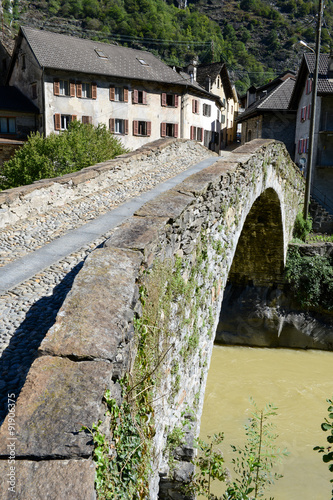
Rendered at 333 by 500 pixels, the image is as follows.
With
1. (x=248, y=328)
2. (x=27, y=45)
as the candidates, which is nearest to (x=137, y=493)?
(x=248, y=328)

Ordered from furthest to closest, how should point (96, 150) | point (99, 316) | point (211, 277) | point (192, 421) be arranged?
point (96, 150)
point (211, 277)
point (192, 421)
point (99, 316)

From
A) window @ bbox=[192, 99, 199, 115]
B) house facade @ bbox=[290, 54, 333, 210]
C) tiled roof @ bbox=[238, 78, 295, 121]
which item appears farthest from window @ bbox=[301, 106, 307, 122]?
window @ bbox=[192, 99, 199, 115]

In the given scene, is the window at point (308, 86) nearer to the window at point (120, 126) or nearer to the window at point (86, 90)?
the window at point (120, 126)

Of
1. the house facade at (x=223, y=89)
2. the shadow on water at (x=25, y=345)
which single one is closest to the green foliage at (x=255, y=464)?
the shadow on water at (x=25, y=345)

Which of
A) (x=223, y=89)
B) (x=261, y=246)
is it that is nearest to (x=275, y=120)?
(x=223, y=89)

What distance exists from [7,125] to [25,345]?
26.1 metres

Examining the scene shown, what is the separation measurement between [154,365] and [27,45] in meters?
28.2

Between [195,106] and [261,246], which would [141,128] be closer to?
[195,106]

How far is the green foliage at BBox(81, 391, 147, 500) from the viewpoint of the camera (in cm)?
221

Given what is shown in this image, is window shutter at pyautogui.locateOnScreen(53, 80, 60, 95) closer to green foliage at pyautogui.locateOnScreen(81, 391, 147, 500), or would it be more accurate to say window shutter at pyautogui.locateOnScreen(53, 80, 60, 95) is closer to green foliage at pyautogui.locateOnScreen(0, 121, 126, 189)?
green foliage at pyautogui.locateOnScreen(0, 121, 126, 189)

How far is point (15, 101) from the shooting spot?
27.8m

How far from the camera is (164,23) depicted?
8050 cm

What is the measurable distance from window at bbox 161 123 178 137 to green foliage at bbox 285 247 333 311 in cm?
1775

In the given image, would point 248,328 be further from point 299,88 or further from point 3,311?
point 299,88
